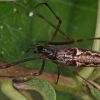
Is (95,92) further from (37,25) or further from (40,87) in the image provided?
(37,25)

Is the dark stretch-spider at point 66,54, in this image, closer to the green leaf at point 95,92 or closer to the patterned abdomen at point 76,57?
the patterned abdomen at point 76,57

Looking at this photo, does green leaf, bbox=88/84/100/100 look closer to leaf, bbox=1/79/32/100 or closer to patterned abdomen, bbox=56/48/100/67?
leaf, bbox=1/79/32/100

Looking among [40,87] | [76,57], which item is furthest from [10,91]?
[76,57]

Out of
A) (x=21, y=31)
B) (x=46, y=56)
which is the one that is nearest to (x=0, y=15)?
(x=21, y=31)

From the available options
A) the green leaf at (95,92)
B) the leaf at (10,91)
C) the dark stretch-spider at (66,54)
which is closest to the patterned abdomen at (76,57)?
the dark stretch-spider at (66,54)

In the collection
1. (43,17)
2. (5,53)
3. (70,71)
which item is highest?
(43,17)

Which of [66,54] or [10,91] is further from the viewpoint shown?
[66,54]

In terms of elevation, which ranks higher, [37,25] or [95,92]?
[37,25]

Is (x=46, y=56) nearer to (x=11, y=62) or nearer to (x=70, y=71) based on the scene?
(x=70, y=71)

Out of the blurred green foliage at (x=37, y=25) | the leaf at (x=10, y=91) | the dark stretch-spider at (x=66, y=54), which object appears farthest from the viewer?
the dark stretch-spider at (x=66, y=54)
